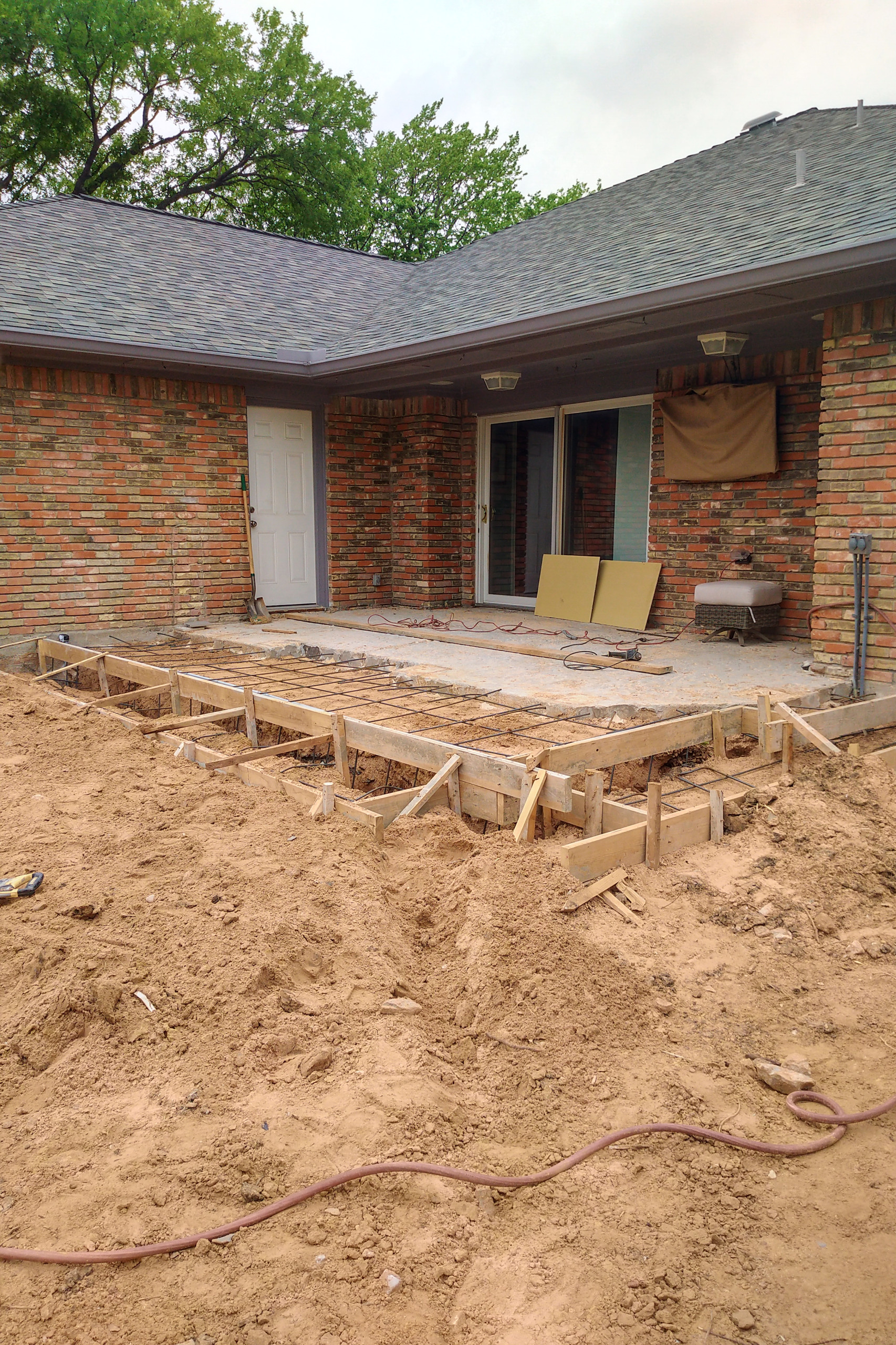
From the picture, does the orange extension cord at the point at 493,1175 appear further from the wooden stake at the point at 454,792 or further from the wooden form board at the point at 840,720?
the wooden form board at the point at 840,720

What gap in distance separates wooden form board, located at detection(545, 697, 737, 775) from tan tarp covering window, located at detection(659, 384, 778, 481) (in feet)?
12.5

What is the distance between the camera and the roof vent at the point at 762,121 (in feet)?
34.8

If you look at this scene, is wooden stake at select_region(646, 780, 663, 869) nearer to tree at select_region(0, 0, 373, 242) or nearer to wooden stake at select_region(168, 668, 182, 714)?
wooden stake at select_region(168, 668, 182, 714)

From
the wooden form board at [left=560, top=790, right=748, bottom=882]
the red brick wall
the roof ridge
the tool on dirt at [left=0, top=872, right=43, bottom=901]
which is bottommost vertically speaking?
the tool on dirt at [left=0, top=872, right=43, bottom=901]

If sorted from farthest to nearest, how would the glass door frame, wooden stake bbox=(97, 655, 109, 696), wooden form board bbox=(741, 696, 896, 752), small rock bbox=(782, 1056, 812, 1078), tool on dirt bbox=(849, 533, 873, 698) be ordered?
the glass door frame, wooden stake bbox=(97, 655, 109, 696), tool on dirt bbox=(849, 533, 873, 698), wooden form board bbox=(741, 696, 896, 752), small rock bbox=(782, 1056, 812, 1078)

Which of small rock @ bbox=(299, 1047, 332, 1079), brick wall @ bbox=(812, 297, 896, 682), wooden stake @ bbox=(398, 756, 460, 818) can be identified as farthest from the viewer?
brick wall @ bbox=(812, 297, 896, 682)

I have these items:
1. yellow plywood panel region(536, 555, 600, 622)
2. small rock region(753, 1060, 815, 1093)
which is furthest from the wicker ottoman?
small rock region(753, 1060, 815, 1093)

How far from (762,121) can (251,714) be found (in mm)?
9496

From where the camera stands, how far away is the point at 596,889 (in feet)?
12.5

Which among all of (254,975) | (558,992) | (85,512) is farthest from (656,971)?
(85,512)

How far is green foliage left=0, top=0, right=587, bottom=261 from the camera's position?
22.6m

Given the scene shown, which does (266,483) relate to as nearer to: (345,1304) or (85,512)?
(85,512)

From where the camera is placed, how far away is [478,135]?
32.0 metres

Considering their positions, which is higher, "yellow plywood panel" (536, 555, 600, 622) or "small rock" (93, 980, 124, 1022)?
"yellow plywood panel" (536, 555, 600, 622)
